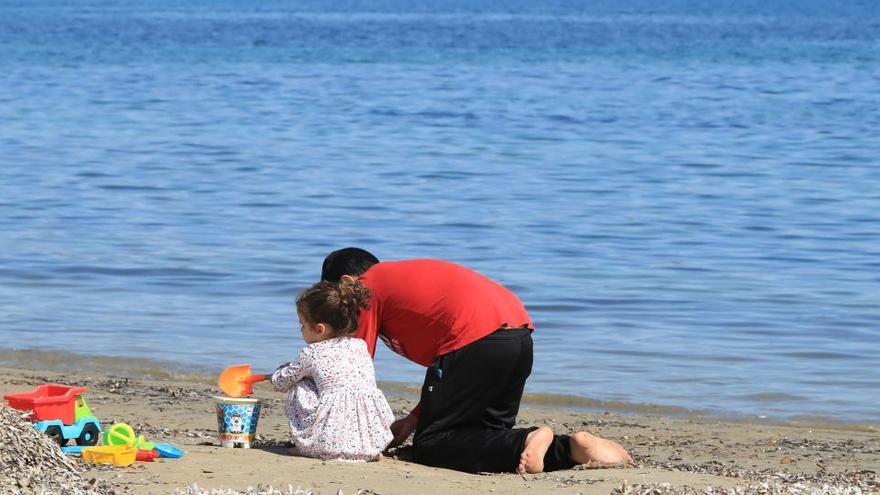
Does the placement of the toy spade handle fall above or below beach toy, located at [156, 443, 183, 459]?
above

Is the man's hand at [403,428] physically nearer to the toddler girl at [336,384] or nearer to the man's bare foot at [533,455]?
the toddler girl at [336,384]

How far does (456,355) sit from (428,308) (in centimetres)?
23

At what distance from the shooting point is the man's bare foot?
226 inches

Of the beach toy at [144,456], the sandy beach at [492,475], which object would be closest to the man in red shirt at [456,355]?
the sandy beach at [492,475]

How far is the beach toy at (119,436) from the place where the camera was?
5549 mm

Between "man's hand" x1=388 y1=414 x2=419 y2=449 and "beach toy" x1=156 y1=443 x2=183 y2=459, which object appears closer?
"beach toy" x1=156 y1=443 x2=183 y2=459

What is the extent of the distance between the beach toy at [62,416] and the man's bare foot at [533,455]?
67.5 inches

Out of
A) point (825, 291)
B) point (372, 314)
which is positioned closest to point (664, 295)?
point (825, 291)

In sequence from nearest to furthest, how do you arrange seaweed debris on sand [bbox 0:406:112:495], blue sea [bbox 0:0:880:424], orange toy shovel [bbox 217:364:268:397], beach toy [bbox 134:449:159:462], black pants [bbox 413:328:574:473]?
seaweed debris on sand [bbox 0:406:112:495] < beach toy [bbox 134:449:159:462] < black pants [bbox 413:328:574:473] < orange toy shovel [bbox 217:364:268:397] < blue sea [bbox 0:0:880:424]

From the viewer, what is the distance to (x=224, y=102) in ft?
92.7

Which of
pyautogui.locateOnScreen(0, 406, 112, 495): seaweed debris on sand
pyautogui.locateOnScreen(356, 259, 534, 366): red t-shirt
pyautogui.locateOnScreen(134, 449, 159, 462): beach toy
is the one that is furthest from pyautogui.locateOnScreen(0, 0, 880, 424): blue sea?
pyautogui.locateOnScreen(0, 406, 112, 495): seaweed debris on sand

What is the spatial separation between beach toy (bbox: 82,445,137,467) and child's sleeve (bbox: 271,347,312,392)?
73cm

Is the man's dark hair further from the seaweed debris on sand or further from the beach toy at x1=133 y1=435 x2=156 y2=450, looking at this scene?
the seaweed debris on sand

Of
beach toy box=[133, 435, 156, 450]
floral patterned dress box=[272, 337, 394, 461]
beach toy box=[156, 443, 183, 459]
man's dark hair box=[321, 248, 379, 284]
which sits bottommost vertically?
beach toy box=[156, 443, 183, 459]
